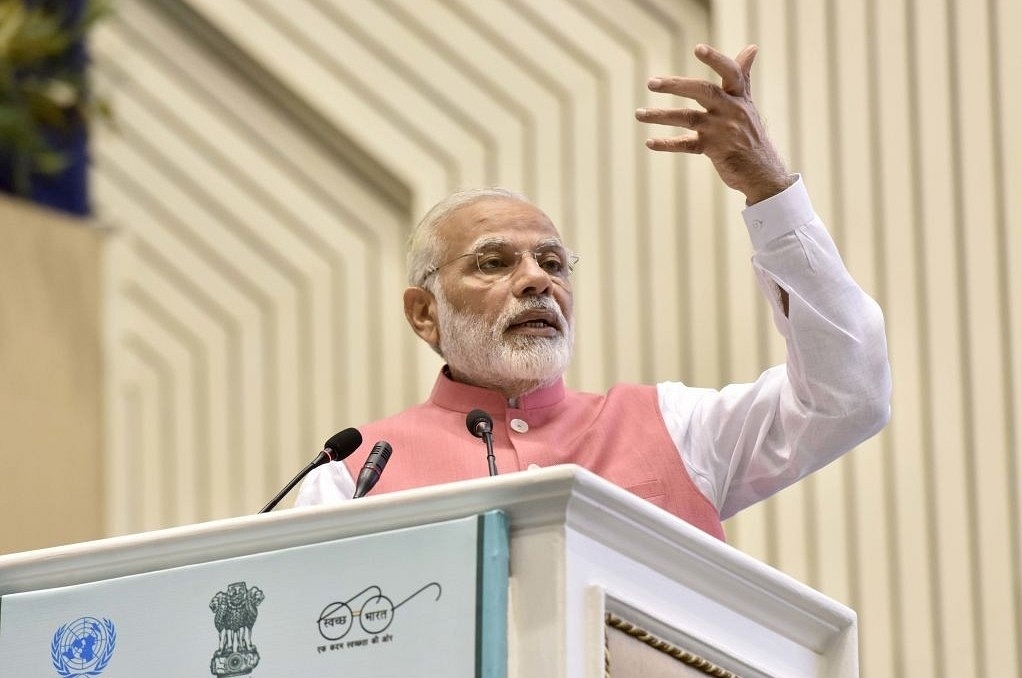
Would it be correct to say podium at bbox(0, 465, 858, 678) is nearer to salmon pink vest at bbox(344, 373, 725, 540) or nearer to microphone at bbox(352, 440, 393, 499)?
microphone at bbox(352, 440, 393, 499)

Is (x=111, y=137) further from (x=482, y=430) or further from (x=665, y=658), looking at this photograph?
(x=665, y=658)

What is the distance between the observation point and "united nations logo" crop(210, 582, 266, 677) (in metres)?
1.93

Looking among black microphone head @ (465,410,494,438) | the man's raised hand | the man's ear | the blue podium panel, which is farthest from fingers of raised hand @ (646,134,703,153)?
the blue podium panel

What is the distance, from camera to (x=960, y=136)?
4488mm

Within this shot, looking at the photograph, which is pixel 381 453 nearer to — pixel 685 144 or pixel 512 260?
pixel 685 144

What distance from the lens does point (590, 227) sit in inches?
196

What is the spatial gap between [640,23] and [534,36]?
0.34 metres

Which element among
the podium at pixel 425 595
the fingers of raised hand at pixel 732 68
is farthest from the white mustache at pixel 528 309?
the podium at pixel 425 595

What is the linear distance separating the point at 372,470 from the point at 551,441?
71 centimetres

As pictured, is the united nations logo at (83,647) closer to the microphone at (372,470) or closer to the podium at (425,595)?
the podium at (425,595)

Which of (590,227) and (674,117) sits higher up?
(590,227)

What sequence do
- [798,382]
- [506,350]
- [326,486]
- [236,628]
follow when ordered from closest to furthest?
[236,628], [798,382], [326,486], [506,350]

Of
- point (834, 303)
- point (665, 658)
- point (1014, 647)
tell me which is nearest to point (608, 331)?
point (1014, 647)

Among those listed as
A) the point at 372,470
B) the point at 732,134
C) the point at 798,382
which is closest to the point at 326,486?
the point at 372,470
